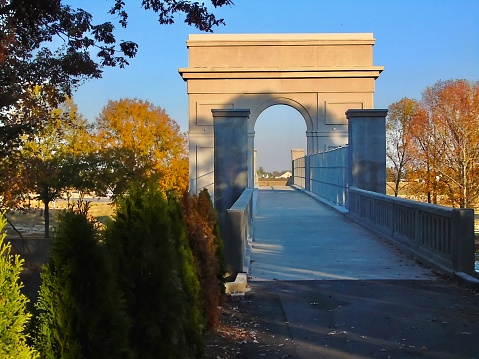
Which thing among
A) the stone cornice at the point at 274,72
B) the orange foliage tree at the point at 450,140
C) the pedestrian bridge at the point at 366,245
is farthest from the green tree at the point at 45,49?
the orange foliage tree at the point at 450,140

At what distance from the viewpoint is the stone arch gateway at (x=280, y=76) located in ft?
137

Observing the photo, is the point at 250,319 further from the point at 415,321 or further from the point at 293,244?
the point at 293,244

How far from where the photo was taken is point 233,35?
42094 millimetres

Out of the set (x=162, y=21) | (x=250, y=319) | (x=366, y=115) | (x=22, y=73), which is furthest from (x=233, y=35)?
(x=250, y=319)

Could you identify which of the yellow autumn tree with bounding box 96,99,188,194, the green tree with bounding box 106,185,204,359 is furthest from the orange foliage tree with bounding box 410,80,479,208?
the green tree with bounding box 106,185,204,359

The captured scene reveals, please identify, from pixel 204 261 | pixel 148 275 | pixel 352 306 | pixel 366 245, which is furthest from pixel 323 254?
pixel 148 275

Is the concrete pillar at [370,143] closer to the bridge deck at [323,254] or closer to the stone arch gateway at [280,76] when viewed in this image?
the bridge deck at [323,254]

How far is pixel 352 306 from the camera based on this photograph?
773 cm

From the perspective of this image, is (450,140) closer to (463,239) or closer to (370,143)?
(370,143)

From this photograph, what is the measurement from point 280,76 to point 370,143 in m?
24.8

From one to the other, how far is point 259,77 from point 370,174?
24.8 metres

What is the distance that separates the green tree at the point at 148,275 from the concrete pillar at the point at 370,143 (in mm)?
14251

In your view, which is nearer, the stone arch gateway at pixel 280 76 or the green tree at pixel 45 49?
the green tree at pixel 45 49

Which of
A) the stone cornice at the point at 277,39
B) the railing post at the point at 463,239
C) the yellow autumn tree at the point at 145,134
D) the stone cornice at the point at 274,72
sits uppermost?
the stone cornice at the point at 277,39
